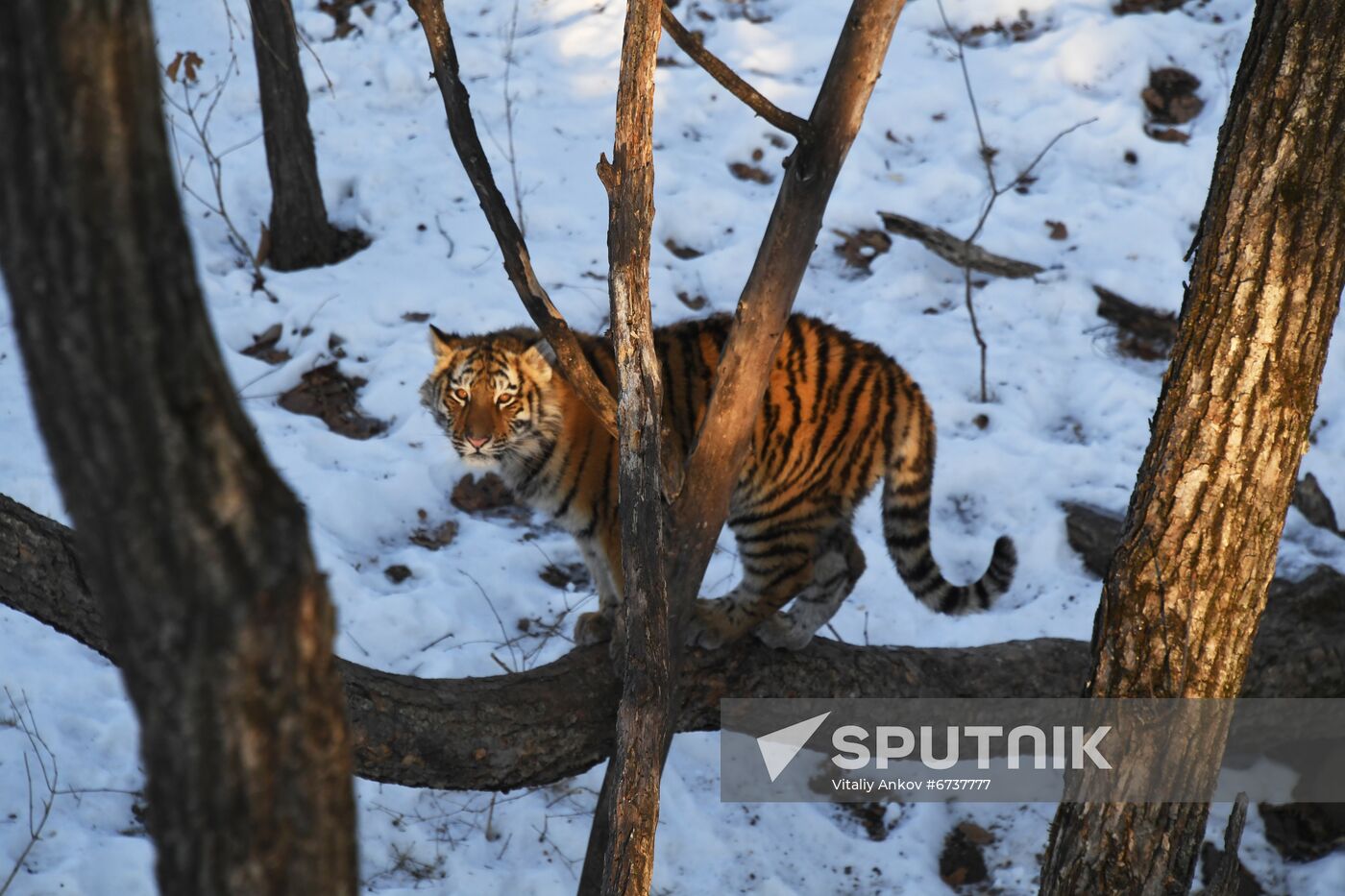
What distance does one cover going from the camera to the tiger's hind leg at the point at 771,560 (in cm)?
394

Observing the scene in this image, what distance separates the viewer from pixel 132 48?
3.62ft

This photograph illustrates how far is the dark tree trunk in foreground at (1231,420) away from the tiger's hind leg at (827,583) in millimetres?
1418

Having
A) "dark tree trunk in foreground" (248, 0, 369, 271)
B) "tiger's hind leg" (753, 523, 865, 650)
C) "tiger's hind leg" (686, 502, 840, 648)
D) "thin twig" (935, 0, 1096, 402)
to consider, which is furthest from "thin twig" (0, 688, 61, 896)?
"thin twig" (935, 0, 1096, 402)

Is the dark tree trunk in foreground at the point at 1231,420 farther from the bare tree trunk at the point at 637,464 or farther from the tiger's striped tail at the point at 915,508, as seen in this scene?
the tiger's striped tail at the point at 915,508

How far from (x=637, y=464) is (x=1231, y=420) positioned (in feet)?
→ 4.21

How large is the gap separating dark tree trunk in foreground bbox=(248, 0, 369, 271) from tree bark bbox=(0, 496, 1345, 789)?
4.12 m

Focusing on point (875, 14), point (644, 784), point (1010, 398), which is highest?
point (1010, 398)

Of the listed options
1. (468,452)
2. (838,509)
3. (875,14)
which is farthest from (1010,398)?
(875,14)

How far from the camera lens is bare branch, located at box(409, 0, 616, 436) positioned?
293 centimetres

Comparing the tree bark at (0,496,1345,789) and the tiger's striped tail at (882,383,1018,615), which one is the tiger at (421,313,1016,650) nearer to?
the tiger's striped tail at (882,383,1018,615)

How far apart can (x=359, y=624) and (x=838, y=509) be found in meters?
1.96

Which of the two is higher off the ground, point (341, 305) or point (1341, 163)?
point (341, 305)

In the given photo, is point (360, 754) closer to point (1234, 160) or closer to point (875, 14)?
point (875, 14)

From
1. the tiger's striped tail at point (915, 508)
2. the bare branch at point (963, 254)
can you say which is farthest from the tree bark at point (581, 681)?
the bare branch at point (963, 254)
